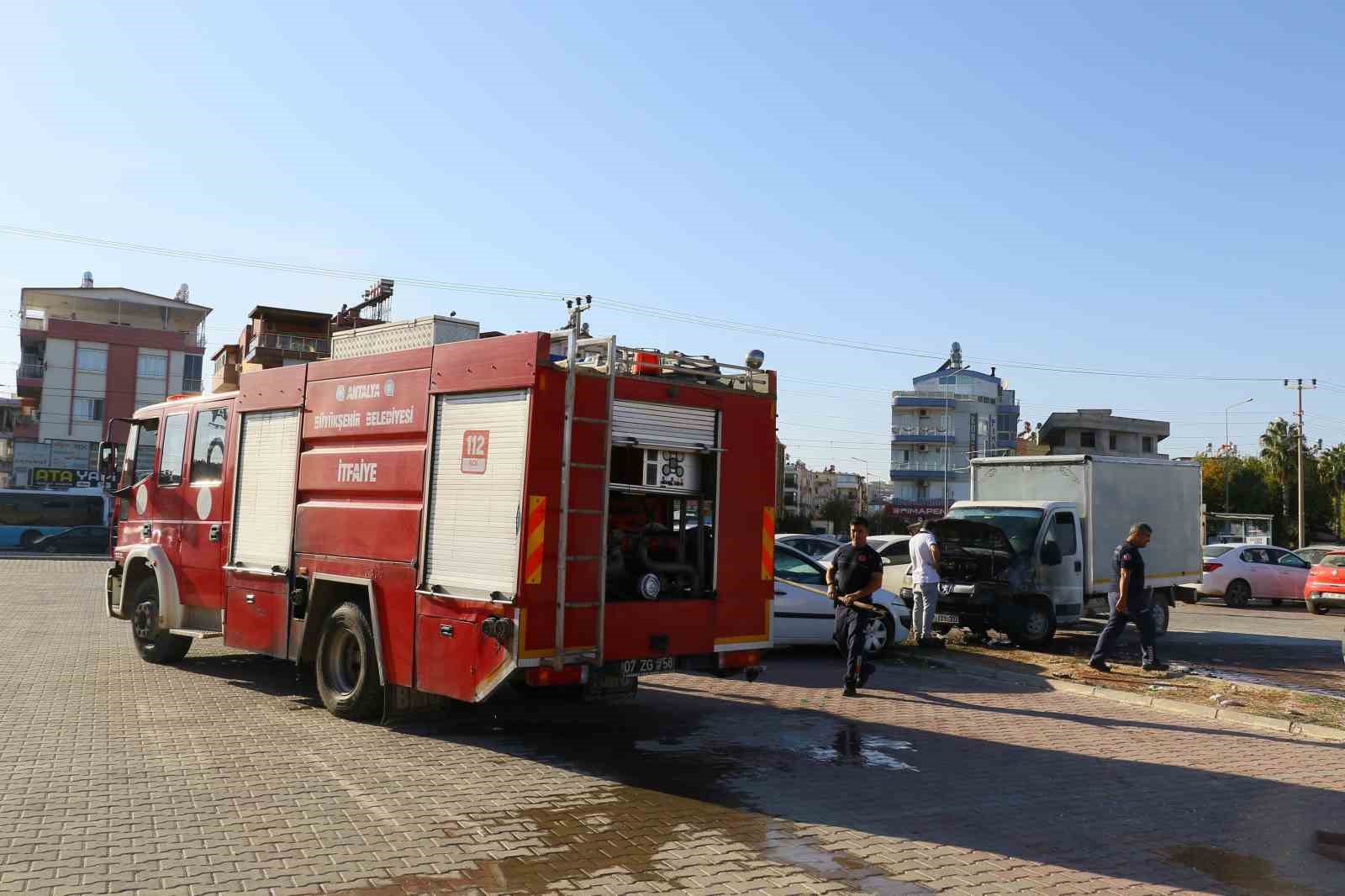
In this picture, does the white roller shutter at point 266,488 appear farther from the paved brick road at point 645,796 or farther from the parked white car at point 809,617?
the parked white car at point 809,617

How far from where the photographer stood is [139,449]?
12266 mm

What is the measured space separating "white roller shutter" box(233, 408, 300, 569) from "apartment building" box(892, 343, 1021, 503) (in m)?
73.3

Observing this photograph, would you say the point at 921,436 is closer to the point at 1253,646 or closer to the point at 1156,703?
the point at 1253,646

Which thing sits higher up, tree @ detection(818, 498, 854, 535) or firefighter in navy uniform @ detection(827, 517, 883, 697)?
tree @ detection(818, 498, 854, 535)

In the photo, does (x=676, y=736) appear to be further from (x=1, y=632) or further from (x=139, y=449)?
(x=1, y=632)

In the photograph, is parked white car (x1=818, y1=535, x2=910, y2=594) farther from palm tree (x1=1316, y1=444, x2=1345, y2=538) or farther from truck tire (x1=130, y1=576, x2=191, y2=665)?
palm tree (x1=1316, y1=444, x2=1345, y2=538)

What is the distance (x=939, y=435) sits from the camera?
8075 centimetres

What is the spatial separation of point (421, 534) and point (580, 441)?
4.74 feet

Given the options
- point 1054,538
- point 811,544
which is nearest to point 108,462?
point 811,544

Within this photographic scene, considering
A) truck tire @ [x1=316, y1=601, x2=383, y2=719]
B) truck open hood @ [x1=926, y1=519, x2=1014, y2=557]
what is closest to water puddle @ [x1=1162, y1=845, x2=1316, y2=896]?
truck tire @ [x1=316, y1=601, x2=383, y2=719]

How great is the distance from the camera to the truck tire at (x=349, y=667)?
8.45 metres

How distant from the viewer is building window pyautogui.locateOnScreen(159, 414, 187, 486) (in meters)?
11.4

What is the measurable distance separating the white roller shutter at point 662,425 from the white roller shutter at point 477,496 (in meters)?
0.80

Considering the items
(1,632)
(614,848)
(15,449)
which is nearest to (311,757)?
(614,848)
